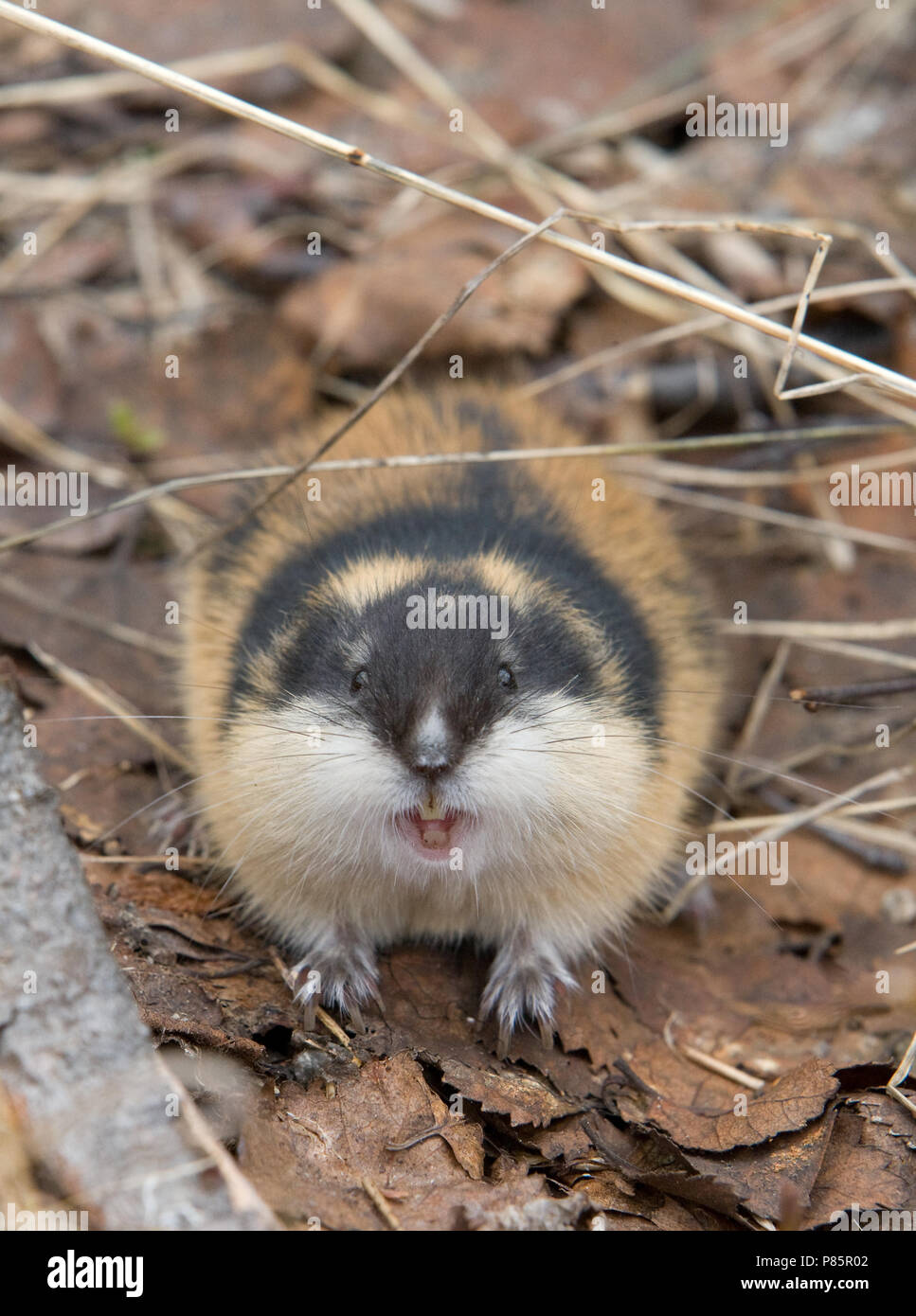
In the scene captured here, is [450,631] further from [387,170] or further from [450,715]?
[387,170]

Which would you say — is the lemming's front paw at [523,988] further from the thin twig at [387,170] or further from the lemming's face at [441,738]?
the thin twig at [387,170]

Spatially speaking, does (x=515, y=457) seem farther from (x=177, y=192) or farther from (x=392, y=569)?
(x=177, y=192)

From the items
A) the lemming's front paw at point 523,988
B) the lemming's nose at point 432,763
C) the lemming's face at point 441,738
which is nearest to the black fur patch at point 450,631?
the lemming's face at point 441,738

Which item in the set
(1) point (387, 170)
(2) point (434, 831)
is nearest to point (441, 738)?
(2) point (434, 831)

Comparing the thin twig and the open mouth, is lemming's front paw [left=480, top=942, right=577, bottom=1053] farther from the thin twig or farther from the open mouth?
the thin twig

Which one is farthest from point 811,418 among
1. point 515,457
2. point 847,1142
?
point 847,1142
